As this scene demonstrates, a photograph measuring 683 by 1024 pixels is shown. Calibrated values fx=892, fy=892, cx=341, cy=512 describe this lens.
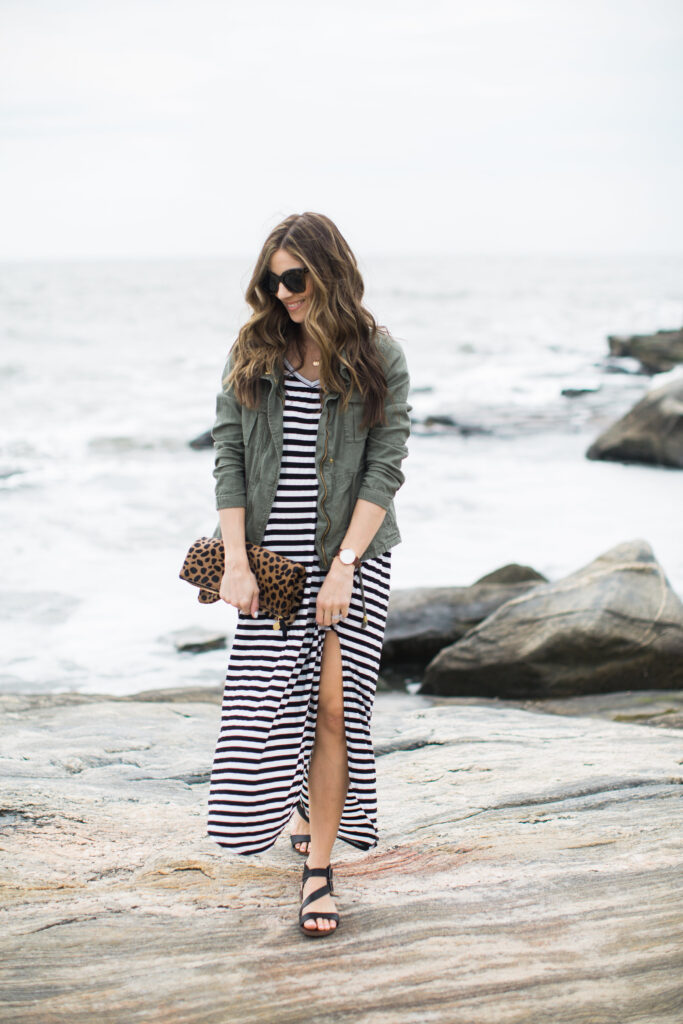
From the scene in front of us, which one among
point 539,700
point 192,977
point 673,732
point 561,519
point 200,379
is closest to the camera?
point 192,977

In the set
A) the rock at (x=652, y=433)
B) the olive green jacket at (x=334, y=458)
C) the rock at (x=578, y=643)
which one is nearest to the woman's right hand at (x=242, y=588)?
the olive green jacket at (x=334, y=458)

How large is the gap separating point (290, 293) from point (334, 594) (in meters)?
0.89

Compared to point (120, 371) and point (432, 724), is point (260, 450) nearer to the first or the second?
point (432, 724)

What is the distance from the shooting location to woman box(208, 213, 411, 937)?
263 cm

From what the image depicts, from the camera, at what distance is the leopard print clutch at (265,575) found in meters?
2.61

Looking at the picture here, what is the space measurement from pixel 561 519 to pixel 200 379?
1708 cm

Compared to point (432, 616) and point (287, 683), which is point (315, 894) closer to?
point (287, 683)

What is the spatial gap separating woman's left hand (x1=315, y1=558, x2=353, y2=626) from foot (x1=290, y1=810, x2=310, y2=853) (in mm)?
900

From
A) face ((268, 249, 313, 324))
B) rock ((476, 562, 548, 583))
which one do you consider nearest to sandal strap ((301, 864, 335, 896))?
face ((268, 249, 313, 324))

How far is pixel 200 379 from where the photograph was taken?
85.0 feet

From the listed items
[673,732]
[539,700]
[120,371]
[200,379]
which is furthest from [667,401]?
[120,371]

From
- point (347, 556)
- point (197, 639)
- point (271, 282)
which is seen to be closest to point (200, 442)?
point (197, 639)

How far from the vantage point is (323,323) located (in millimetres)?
2600

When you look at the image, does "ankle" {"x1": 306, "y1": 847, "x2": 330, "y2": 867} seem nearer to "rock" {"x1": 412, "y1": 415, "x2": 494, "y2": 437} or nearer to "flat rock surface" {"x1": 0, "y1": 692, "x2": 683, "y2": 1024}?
"flat rock surface" {"x1": 0, "y1": 692, "x2": 683, "y2": 1024}
